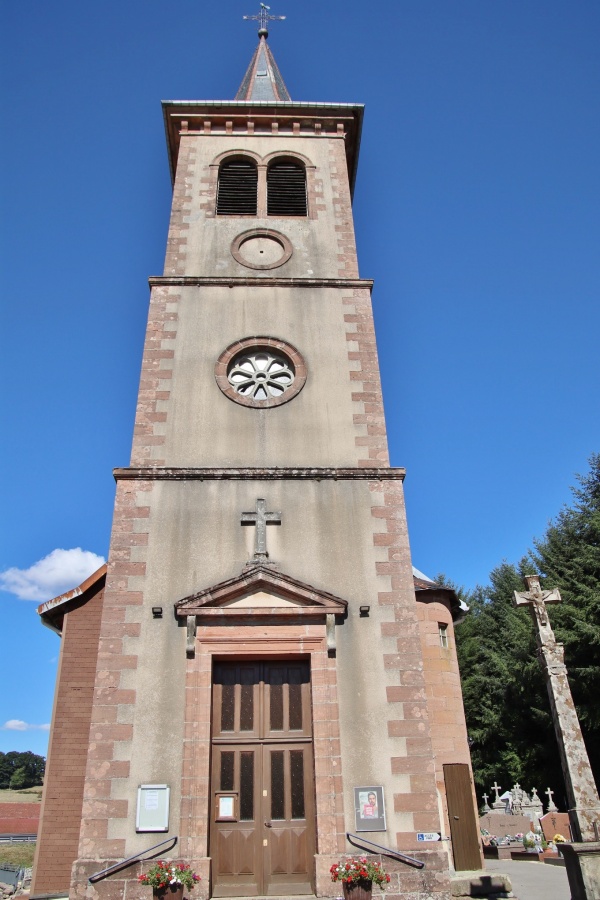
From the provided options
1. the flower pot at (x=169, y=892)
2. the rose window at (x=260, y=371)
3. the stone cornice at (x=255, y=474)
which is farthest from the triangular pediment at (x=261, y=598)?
the rose window at (x=260, y=371)

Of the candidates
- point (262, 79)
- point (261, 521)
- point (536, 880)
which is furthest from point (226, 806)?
point (262, 79)

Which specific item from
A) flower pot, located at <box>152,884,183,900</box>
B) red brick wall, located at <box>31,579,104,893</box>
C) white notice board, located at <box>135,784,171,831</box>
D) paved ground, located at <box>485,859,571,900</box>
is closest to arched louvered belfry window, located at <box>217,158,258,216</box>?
red brick wall, located at <box>31,579,104,893</box>

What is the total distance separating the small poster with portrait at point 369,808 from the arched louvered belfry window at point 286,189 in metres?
12.7

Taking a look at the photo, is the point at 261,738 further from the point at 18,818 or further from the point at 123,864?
the point at 18,818

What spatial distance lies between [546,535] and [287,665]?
78.5 feet

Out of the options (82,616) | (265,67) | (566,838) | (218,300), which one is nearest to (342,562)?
(82,616)

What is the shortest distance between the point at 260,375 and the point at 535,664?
19388mm

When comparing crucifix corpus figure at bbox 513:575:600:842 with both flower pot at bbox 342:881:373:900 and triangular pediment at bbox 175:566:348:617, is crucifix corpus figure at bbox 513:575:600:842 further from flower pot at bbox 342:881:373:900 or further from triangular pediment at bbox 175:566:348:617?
triangular pediment at bbox 175:566:348:617

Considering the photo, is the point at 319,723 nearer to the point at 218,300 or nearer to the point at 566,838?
the point at 218,300

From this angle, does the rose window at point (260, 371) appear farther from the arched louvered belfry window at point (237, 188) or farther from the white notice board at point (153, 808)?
the white notice board at point (153, 808)

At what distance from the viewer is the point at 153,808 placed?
8766 millimetres

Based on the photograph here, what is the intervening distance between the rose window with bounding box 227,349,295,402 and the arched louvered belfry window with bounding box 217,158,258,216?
15.8ft

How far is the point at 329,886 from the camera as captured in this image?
846cm

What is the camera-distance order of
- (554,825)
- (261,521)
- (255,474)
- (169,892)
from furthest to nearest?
(554,825) → (255,474) → (261,521) → (169,892)
